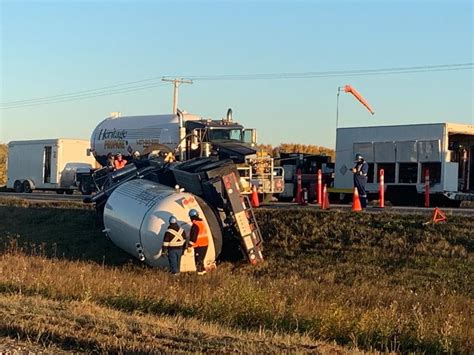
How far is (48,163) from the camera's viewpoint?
41.2 m

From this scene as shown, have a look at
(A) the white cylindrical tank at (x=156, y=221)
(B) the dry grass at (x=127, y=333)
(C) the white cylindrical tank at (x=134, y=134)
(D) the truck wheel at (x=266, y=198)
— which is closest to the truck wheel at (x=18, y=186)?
(C) the white cylindrical tank at (x=134, y=134)

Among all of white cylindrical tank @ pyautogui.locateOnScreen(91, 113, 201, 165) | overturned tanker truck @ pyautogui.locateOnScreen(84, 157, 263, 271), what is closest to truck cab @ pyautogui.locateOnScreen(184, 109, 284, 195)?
white cylindrical tank @ pyautogui.locateOnScreen(91, 113, 201, 165)

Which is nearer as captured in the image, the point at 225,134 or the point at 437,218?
the point at 437,218

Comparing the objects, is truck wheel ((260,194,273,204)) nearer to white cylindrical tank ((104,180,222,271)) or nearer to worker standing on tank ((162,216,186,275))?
white cylindrical tank ((104,180,222,271))

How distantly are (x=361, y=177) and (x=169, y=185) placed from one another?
5523mm

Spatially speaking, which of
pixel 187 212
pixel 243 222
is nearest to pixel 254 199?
pixel 243 222

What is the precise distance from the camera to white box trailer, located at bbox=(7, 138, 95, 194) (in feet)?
133

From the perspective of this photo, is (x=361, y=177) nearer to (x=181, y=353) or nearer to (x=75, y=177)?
(x=181, y=353)

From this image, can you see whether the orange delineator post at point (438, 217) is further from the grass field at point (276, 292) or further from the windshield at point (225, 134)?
the windshield at point (225, 134)

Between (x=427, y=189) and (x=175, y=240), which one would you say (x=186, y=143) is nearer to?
(x=427, y=189)

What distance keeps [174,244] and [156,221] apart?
0.83 metres

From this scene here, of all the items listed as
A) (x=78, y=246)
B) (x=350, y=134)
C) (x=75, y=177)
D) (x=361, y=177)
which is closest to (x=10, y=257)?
(x=78, y=246)

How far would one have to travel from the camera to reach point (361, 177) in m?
20.9

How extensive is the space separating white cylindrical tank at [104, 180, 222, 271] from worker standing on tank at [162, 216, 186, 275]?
0.52ft
